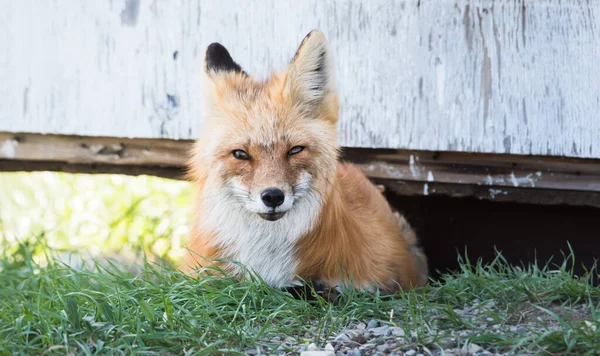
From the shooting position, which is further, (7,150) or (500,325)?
(7,150)

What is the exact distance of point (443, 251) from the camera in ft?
16.5

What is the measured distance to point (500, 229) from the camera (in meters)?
4.86

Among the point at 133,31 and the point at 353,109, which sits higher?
the point at 133,31

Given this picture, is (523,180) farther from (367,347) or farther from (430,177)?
(367,347)

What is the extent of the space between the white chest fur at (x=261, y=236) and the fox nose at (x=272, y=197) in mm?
242

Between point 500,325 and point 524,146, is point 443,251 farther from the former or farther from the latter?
point 500,325

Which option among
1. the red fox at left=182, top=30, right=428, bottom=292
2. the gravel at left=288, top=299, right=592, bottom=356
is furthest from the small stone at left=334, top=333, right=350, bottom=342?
the red fox at left=182, top=30, right=428, bottom=292

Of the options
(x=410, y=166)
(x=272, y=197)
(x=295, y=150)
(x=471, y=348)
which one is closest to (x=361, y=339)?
(x=471, y=348)

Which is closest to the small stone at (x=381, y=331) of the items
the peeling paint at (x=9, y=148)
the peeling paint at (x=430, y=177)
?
the peeling paint at (x=430, y=177)

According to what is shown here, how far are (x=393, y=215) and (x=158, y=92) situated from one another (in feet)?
5.14

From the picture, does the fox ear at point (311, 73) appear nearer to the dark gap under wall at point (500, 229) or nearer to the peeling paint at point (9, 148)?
the dark gap under wall at point (500, 229)

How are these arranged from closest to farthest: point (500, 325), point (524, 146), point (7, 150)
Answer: point (500, 325), point (524, 146), point (7, 150)

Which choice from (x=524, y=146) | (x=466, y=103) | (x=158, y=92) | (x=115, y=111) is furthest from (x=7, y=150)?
(x=524, y=146)

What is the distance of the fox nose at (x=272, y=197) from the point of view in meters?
2.79
